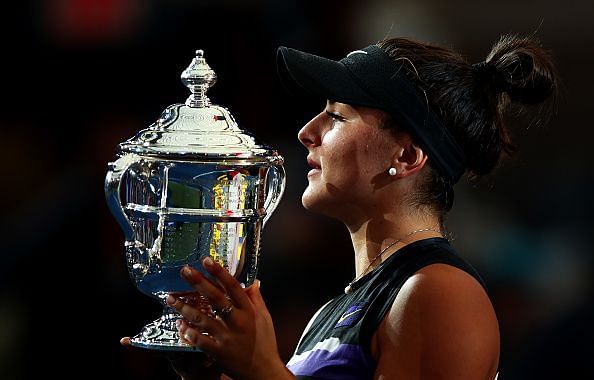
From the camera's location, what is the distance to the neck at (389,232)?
1579 millimetres

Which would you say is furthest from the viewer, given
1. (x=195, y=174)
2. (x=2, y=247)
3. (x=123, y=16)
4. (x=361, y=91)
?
(x=123, y=16)

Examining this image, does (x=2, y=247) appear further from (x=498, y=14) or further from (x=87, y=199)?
(x=498, y=14)

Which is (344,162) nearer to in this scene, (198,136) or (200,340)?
(198,136)

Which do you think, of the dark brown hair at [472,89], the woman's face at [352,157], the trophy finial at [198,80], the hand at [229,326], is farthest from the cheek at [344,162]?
the hand at [229,326]

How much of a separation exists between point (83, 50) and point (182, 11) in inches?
12.5

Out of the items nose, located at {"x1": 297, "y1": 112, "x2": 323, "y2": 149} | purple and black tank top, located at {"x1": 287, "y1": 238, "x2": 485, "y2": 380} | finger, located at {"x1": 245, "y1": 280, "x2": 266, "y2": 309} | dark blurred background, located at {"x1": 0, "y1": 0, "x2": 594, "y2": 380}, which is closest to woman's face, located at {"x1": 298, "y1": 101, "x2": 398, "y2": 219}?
nose, located at {"x1": 297, "y1": 112, "x2": 323, "y2": 149}

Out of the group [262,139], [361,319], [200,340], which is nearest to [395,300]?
[361,319]

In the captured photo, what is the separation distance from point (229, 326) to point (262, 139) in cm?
167

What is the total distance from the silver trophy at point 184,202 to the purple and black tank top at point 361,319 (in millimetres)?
165

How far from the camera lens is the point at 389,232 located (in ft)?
5.23

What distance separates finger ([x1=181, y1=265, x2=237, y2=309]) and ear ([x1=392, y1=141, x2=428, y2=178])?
434mm

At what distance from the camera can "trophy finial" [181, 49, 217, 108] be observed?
4.78 ft

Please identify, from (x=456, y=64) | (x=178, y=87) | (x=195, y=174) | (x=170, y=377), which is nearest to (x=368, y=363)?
(x=195, y=174)

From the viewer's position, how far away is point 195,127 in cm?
143
